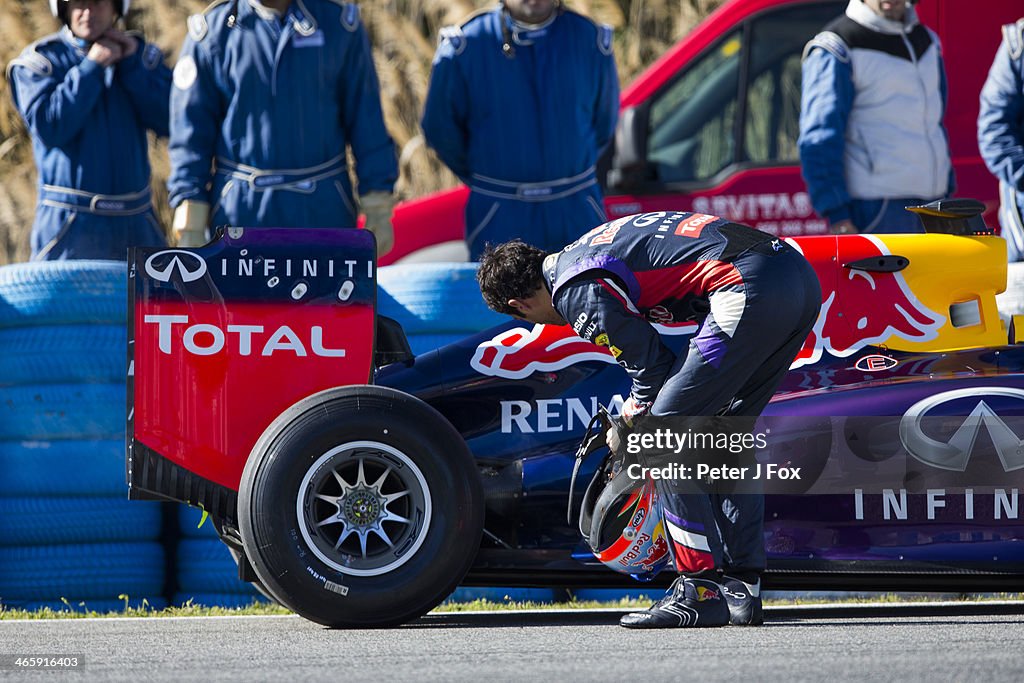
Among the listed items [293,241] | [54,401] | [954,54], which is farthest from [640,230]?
[954,54]

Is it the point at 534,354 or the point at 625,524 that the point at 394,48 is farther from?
the point at 625,524

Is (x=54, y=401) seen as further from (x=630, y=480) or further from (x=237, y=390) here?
(x=630, y=480)

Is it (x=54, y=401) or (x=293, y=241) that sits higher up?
(x=293, y=241)

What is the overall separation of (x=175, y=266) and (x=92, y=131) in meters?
2.60

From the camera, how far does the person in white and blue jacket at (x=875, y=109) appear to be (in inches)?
309

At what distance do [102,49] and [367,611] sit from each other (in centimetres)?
357

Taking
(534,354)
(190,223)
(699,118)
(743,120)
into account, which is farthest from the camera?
(699,118)

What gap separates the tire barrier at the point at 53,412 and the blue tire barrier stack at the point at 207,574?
523mm

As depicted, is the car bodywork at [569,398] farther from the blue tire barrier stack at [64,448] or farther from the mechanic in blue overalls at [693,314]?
the blue tire barrier stack at [64,448]

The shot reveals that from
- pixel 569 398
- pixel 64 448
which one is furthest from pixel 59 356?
pixel 569 398

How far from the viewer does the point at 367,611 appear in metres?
5.09

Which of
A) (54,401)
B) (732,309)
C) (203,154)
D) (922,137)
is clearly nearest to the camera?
(732,309)

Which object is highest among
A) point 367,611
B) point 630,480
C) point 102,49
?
point 102,49

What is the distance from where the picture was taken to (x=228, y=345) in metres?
5.33
